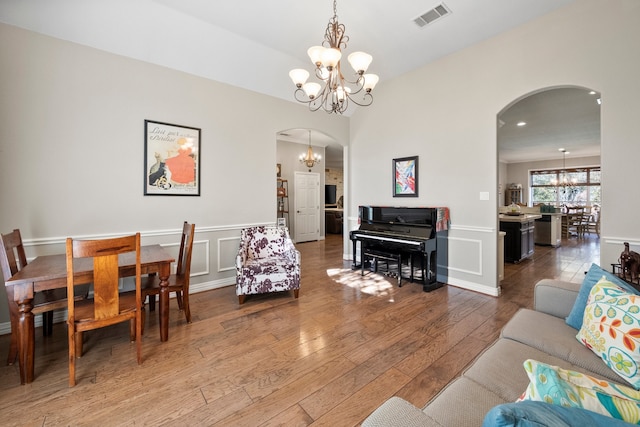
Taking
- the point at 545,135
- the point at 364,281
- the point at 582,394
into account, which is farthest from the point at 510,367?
the point at 545,135

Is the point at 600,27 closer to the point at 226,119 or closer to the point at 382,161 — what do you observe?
the point at 382,161

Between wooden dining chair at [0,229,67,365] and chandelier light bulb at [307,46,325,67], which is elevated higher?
chandelier light bulb at [307,46,325,67]

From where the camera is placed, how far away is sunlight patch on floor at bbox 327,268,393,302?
3613 mm

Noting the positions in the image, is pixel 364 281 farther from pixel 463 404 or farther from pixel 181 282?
pixel 463 404

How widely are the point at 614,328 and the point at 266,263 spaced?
2966mm

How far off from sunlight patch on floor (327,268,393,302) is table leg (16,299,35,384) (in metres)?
3.13

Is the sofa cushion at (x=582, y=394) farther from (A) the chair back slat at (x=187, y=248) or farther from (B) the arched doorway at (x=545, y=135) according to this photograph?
(B) the arched doorway at (x=545, y=135)

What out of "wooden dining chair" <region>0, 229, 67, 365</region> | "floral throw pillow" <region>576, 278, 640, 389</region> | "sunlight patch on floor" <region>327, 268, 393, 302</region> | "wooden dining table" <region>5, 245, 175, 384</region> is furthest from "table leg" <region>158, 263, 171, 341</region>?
"floral throw pillow" <region>576, 278, 640, 389</region>

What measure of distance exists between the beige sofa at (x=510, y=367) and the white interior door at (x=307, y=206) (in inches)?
243

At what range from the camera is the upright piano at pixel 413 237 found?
3.67m

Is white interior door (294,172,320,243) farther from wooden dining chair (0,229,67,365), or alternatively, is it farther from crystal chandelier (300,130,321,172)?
wooden dining chair (0,229,67,365)

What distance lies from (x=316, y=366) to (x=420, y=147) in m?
3.49

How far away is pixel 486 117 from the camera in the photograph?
3.49m

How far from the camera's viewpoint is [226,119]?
3805 mm
